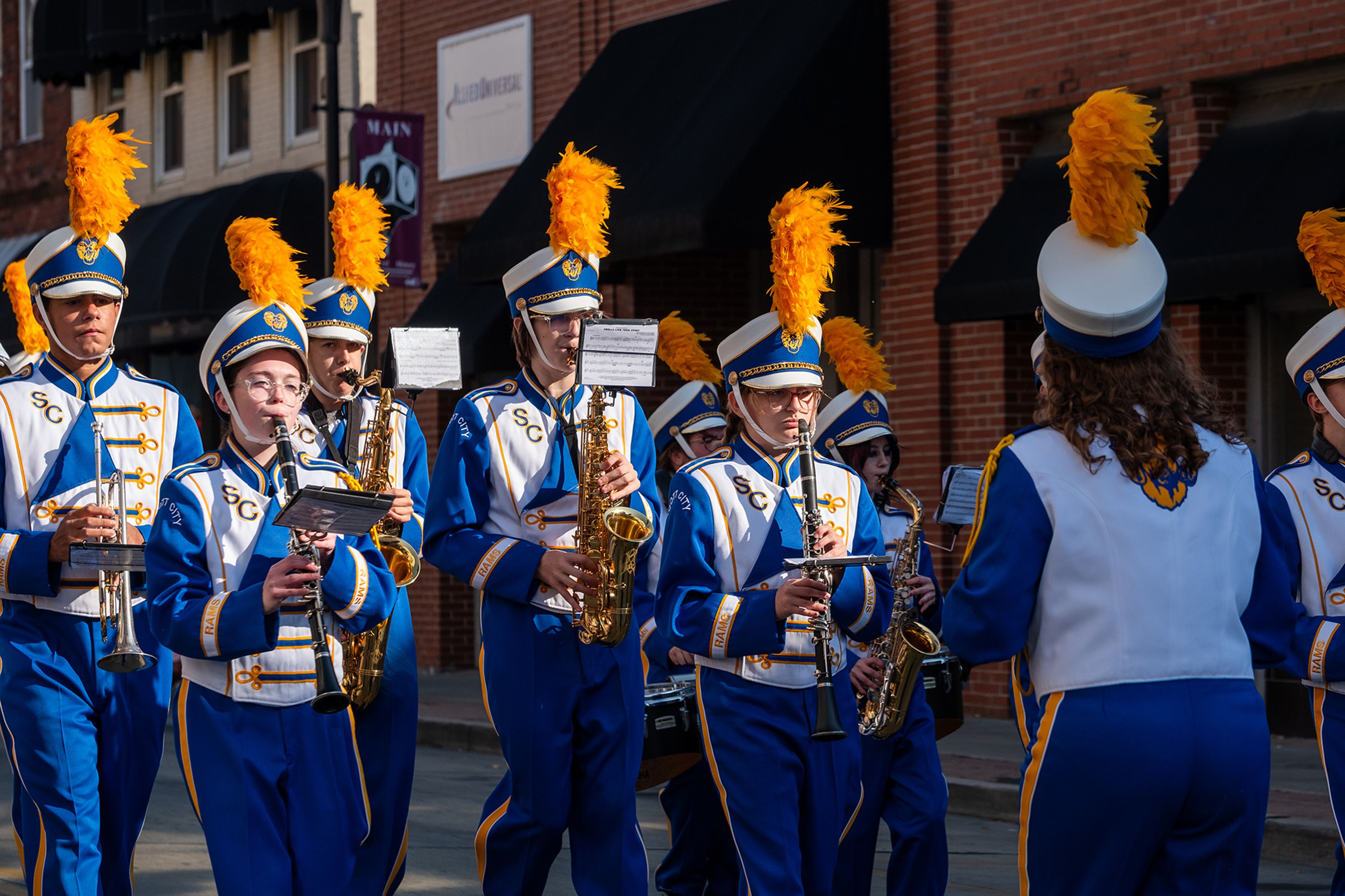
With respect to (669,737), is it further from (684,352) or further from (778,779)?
(684,352)

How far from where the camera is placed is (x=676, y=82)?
52.2ft

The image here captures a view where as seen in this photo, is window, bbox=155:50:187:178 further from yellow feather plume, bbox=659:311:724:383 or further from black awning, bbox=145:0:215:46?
yellow feather plume, bbox=659:311:724:383

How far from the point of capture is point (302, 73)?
71.7 feet

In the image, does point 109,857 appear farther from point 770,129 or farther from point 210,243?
point 210,243

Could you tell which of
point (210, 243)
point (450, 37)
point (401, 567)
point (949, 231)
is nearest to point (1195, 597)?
point (401, 567)

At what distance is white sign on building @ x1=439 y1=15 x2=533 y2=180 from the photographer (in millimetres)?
18594

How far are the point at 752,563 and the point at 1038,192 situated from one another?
7.93 m

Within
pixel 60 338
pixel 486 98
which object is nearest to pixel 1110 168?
pixel 60 338

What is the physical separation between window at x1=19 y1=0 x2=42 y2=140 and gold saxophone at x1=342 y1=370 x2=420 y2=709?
74.1 feet

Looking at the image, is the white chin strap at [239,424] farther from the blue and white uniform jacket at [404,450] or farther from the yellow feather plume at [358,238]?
the yellow feather plume at [358,238]

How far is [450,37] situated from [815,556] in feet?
47.2

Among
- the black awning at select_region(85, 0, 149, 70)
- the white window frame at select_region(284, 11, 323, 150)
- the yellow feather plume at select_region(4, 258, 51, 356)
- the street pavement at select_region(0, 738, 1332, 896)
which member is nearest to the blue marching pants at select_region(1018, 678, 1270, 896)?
the street pavement at select_region(0, 738, 1332, 896)

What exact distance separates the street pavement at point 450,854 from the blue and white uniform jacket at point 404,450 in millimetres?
1943

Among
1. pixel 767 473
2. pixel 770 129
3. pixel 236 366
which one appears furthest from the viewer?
pixel 770 129
